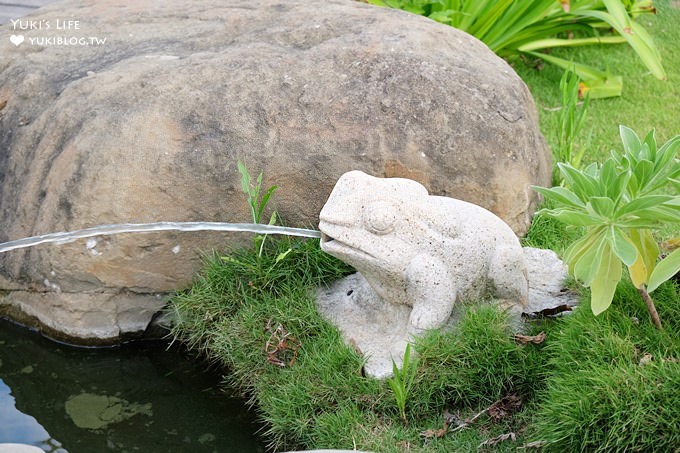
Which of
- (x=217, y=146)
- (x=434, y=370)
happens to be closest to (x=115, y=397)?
(x=217, y=146)

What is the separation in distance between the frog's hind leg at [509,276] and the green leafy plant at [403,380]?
46 cm

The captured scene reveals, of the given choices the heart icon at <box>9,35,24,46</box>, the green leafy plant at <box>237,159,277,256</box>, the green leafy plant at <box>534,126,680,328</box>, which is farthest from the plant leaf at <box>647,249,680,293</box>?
the heart icon at <box>9,35,24,46</box>

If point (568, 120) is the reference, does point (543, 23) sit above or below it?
below

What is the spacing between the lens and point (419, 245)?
3260 millimetres

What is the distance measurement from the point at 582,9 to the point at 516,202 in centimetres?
274

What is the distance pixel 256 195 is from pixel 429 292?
910 mm

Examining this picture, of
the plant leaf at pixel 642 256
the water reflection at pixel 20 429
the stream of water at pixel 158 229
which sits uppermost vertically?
the plant leaf at pixel 642 256

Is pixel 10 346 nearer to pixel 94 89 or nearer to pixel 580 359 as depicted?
pixel 94 89

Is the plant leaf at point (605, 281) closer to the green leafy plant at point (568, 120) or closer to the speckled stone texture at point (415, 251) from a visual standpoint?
the speckled stone texture at point (415, 251)

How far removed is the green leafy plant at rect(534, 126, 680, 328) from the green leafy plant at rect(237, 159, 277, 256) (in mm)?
1277

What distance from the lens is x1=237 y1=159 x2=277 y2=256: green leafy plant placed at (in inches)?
142

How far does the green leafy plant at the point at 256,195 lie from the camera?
3.62m

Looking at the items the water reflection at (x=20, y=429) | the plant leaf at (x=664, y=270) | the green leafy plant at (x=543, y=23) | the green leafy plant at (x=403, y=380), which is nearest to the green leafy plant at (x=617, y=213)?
the plant leaf at (x=664, y=270)

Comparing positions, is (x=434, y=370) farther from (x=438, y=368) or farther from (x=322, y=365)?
(x=322, y=365)
